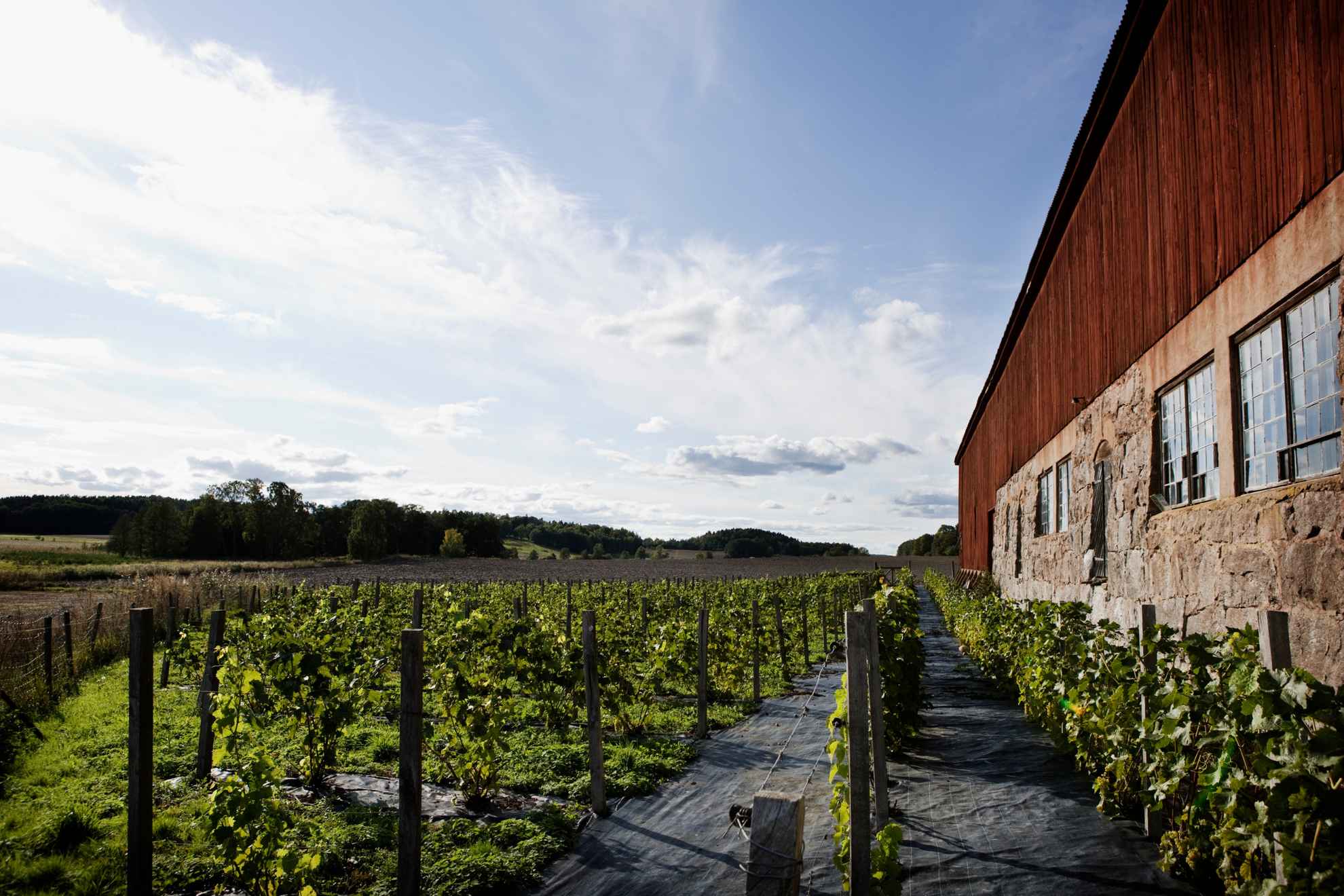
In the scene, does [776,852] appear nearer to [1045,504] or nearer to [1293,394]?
[1293,394]

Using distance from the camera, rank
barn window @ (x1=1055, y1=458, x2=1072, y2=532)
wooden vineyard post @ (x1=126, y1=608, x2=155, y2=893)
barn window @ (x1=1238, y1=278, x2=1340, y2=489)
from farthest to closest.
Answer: barn window @ (x1=1055, y1=458, x2=1072, y2=532) → barn window @ (x1=1238, y1=278, x2=1340, y2=489) → wooden vineyard post @ (x1=126, y1=608, x2=155, y2=893)

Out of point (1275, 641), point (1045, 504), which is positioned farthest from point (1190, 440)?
point (1045, 504)

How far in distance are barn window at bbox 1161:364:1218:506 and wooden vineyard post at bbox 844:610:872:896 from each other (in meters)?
3.80

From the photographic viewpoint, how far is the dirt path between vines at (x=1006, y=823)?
14.9 feet

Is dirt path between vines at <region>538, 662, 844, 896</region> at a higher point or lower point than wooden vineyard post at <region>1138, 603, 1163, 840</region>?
lower

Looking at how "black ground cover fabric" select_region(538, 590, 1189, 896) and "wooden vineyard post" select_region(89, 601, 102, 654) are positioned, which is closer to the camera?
"black ground cover fabric" select_region(538, 590, 1189, 896)

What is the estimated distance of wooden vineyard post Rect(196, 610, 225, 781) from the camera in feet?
23.6

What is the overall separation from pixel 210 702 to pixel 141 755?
3578mm

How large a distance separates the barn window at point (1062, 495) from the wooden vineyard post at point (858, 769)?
823 cm

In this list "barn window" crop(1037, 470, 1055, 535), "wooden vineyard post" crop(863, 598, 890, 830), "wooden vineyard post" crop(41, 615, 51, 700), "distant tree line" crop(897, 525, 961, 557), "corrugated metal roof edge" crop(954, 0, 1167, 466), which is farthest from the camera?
"distant tree line" crop(897, 525, 961, 557)

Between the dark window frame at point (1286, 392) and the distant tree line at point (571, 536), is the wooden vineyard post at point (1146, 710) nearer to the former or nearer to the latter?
the dark window frame at point (1286, 392)

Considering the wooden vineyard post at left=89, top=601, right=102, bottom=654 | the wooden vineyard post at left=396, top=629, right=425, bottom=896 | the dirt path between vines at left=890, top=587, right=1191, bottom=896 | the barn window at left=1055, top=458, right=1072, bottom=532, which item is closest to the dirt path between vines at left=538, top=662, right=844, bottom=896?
the dirt path between vines at left=890, top=587, right=1191, bottom=896

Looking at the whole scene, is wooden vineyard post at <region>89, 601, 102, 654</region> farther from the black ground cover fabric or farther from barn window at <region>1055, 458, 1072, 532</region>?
barn window at <region>1055, 458, 1072, 532</region>

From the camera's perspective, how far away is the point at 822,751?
7.92 m
